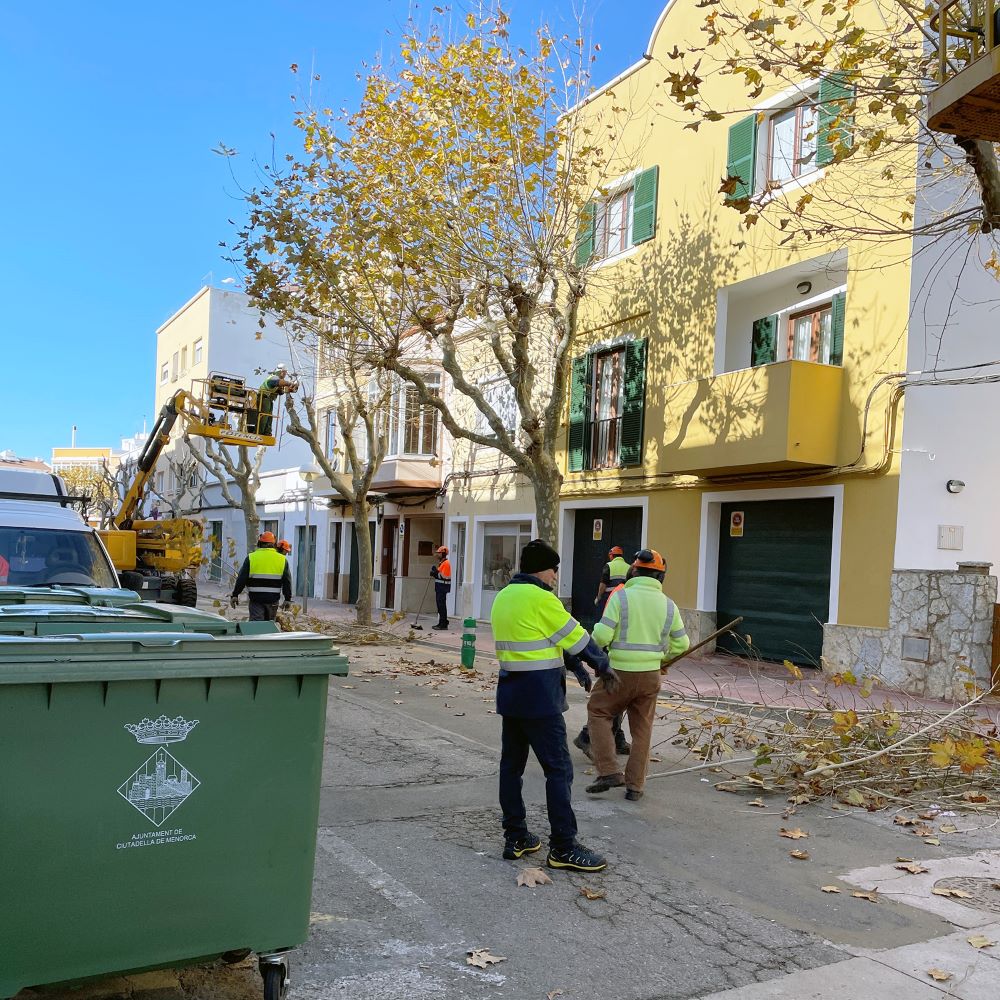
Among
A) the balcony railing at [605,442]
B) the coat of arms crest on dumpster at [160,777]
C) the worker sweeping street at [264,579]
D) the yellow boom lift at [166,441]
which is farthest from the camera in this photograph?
the balcony railing at [605,442]

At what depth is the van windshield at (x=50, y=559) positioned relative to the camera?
25.9 ft

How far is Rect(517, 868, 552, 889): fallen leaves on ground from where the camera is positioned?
492 centimetres

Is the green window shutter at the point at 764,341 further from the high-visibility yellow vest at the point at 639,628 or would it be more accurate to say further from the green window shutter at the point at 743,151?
the high-visibility yellow vest at the point at 639,628

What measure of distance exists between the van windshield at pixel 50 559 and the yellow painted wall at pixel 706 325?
8931mm

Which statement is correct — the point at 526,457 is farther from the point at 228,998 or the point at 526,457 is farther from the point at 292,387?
the point at 228,998

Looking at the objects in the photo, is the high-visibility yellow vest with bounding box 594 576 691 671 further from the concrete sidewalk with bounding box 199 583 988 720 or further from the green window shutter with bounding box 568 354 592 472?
the green window shutter with bounding box 568 354 592 472

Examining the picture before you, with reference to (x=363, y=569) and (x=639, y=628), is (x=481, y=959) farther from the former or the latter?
(x=363, y=569)

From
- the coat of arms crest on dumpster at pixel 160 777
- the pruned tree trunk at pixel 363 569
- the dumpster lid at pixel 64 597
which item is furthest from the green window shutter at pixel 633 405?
the coat of arms crest on dumpster at pixel 160 777

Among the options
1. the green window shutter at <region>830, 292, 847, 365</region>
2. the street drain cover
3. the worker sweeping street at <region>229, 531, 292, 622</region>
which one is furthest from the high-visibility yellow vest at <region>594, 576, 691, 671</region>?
the green window shutter at <region>830, 292, 847, 365</region>

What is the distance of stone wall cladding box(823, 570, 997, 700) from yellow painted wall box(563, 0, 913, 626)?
0.26 metres

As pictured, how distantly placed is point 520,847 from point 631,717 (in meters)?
1.67

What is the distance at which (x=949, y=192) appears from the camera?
12375 millimetres

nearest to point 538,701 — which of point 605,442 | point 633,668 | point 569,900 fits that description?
point 569,900

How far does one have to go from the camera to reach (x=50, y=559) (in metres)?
8.07
